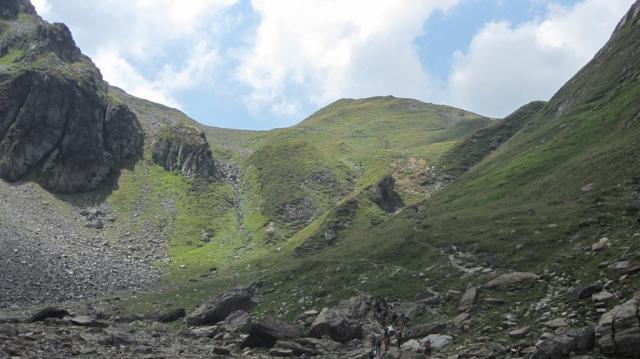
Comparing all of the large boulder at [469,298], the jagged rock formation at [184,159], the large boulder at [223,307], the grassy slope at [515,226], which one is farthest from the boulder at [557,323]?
the jagged rock formation at [184,159]

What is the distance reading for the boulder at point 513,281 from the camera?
50.4 meters

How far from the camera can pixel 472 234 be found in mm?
77062

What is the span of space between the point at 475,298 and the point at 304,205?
11815 centimetres

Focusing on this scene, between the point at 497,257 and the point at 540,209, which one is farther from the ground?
the point at 540,209

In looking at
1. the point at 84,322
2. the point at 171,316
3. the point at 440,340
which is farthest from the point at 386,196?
the point at 440,340

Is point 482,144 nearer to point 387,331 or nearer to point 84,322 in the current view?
point 387,331

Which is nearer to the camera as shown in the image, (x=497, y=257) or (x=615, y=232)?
(x=615, y=232)

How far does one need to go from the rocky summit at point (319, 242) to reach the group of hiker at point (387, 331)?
0.28 m

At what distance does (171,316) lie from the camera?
76.2 m

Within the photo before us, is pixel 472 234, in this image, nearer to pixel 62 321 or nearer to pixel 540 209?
pixel 540 209

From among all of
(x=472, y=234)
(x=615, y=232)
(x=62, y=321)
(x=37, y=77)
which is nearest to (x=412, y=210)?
(x=472, y=234)

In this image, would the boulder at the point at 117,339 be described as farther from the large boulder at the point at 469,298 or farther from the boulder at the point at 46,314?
the large boulder at the point at 469,298

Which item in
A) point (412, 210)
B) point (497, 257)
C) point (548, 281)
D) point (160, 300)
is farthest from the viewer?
point (412, 210)

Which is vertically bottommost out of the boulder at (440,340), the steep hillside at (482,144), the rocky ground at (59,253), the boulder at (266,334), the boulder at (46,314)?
the boulder at (440,340)
